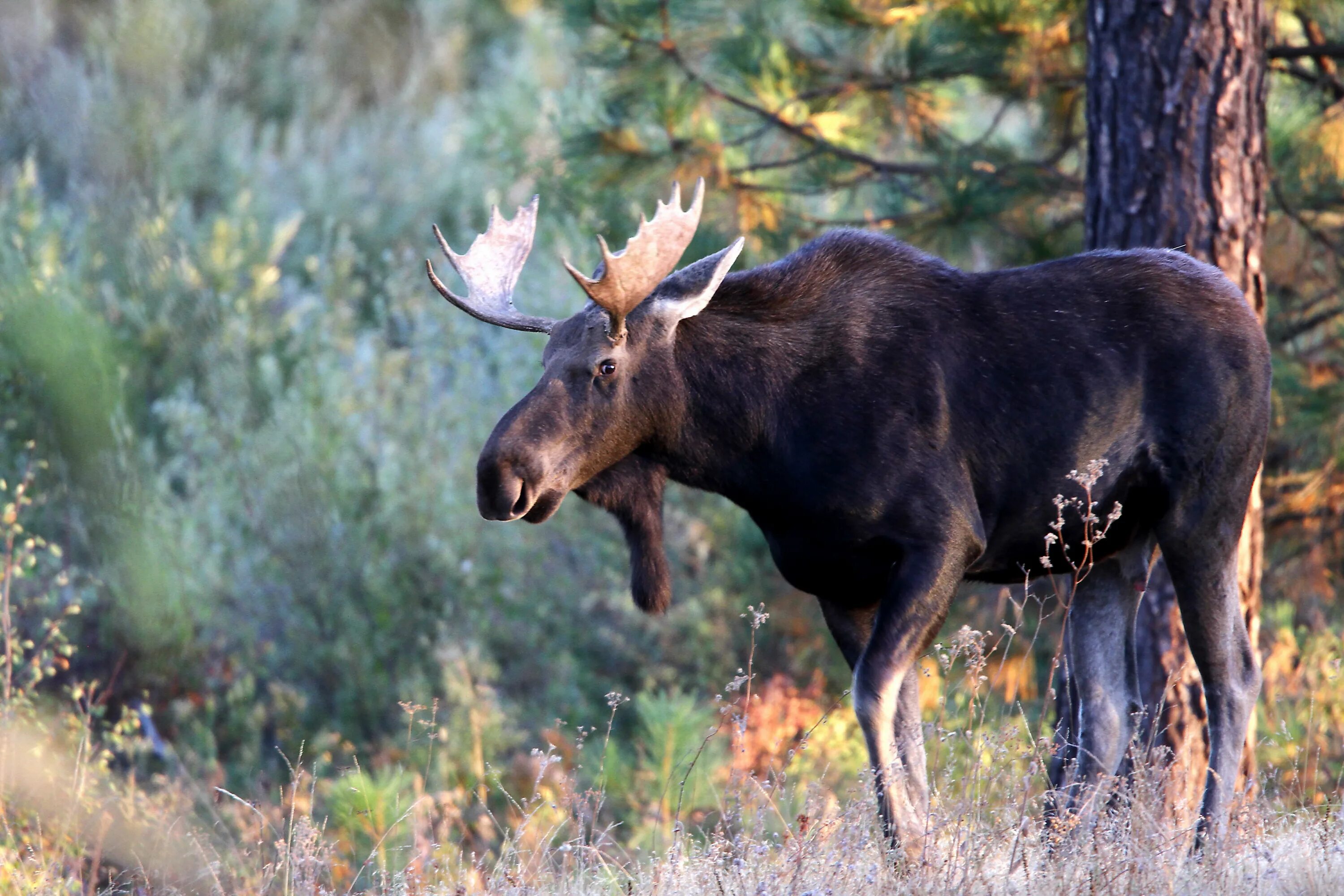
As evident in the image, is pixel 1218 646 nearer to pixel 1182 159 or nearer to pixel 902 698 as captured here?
pixel 902 698

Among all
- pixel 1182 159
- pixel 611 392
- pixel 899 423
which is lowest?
A: pixel 899 423

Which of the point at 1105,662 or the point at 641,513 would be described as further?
the point at 1105,662

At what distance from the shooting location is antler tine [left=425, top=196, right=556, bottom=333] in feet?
15.6

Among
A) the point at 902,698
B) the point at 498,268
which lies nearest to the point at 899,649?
the point at 902,698

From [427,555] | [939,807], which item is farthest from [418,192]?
[939,807]

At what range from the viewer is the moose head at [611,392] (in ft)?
14.2

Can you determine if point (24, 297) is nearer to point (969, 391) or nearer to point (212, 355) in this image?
point (212, 355)

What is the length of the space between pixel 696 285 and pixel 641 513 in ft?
2.58

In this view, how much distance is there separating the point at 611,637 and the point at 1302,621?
5.09 meters

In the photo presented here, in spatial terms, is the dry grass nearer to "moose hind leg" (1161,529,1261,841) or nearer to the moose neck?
"moose hind leg" (1161,529,1261,841)

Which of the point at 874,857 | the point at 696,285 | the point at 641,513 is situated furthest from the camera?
the point at 641,513

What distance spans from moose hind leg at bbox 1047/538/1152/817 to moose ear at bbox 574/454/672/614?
1521mm

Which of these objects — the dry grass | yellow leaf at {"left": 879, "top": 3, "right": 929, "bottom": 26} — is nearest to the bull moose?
the dry grass

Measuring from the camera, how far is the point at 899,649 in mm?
4426
